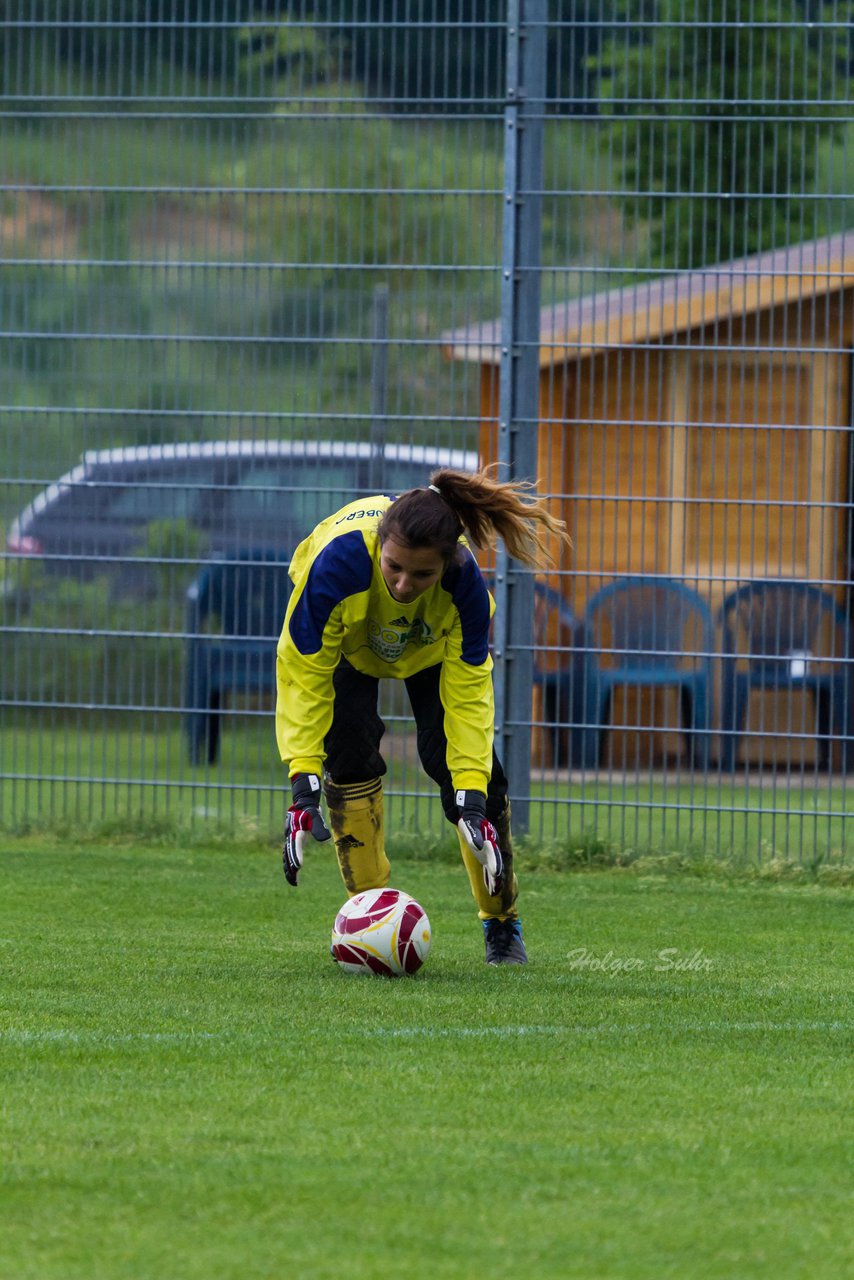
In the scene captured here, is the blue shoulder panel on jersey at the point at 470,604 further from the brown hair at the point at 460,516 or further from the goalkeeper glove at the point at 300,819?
the goalkeeper glove at the point at 300,819

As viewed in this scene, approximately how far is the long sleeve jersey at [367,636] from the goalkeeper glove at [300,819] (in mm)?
63

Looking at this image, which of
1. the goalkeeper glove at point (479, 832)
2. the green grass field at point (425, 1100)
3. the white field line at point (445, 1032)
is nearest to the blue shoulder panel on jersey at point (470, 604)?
the goalkeeper glove at point (479, 832)

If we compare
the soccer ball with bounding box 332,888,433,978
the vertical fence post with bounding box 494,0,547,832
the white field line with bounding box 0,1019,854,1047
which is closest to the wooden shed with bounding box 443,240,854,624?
the vertical fence post with bounding box 494,0,547,832

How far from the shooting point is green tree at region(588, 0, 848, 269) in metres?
9.50

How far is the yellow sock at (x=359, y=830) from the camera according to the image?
695 cm

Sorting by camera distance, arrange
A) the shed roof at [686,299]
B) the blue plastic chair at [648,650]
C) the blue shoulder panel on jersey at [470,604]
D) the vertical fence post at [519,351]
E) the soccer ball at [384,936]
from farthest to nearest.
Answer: the vertical fence post at [519,351] < the blue plastic chair at [648,650] < the shed roof at [686,299] < the soccer ball at [384,936] < the blue shoulder panel on jersey at [470,604]

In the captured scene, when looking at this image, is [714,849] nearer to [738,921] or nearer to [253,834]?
[738,921]

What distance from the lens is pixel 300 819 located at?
6.25 metres

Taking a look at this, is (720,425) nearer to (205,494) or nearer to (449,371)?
(449,371)

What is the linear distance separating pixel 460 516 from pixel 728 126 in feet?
13.3

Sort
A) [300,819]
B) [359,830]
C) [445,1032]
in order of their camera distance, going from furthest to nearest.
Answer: [359,830]
[300,819]
[445,1032]

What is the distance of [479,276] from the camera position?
987 cm

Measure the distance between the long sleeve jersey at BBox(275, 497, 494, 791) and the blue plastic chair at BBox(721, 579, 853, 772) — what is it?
3.14 meters

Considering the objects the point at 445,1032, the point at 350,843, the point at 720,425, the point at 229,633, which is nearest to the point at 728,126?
the point at 720,425
